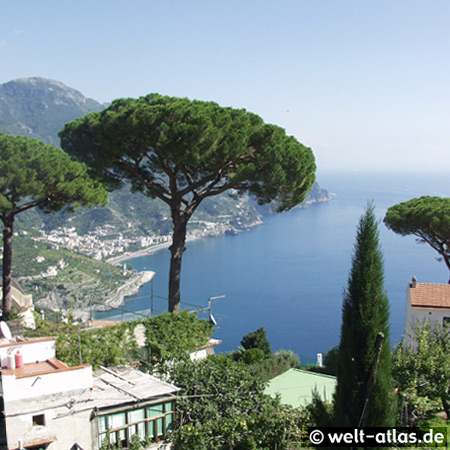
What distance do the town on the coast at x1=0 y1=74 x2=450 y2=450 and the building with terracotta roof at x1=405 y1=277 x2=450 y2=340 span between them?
47mm

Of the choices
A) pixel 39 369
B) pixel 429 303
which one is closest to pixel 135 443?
pixel 39 369

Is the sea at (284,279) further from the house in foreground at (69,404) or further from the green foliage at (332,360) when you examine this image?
the house in foreground at (69,404)

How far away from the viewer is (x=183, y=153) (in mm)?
10305

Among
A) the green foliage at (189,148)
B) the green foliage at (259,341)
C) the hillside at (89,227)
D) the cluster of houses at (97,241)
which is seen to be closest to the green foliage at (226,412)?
the green foliage at (189,148)

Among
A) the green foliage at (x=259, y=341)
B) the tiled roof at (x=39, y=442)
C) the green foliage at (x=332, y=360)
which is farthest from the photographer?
the green foliage at (x=259, y=341)

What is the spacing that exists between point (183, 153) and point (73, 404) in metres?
6.21

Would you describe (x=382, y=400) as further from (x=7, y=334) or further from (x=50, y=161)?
(x=50, y=161)

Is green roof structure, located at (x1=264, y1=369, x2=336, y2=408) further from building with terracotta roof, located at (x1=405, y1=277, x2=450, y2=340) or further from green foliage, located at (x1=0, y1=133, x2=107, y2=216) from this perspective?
green foliage, located at (x1=0, y1=133, x2=107, y2=216)

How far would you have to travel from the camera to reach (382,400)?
4.19 meters

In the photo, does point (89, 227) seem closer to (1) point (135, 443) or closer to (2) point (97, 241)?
(2) point (97, 241)

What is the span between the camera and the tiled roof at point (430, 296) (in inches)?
526

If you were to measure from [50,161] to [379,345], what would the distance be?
10.2 meters

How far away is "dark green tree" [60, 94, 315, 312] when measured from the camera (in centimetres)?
1023

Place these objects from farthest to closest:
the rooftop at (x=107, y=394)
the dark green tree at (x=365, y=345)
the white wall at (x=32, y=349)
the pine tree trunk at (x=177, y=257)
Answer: the pine tree trunk at (x=177, y=257) < the white wall at (x=32, y=349) < the rooftop at (x=107, y=394) < the dark green tree at (x=365, y=345)
